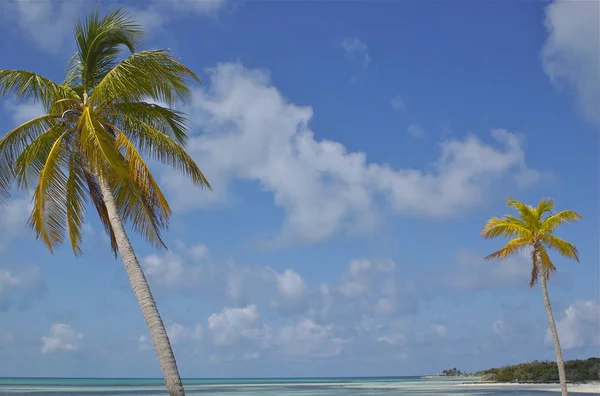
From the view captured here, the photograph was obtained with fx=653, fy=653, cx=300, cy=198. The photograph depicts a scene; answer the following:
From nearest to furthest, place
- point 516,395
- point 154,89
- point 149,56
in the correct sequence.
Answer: point 149,56, point 154,89, point 516,395

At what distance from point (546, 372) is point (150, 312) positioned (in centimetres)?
5335

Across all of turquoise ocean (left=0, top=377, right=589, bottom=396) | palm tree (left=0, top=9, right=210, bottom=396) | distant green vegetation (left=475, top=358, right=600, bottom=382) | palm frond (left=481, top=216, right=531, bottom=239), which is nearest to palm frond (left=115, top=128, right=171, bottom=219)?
palm tree (left=0, top=9, right=210, bottom=396)

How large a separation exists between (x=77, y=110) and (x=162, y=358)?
6.21 m

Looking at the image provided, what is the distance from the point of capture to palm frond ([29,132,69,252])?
13.9 meters

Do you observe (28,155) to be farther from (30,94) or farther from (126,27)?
(126,27)

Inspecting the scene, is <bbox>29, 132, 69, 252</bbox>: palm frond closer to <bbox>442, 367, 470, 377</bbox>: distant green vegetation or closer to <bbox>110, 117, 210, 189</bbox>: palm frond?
<bbox>110, 117, 210, 189</bbox>: palm frond

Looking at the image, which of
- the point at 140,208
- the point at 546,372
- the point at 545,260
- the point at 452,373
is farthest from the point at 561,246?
the point at 452,373

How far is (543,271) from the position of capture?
2655cm

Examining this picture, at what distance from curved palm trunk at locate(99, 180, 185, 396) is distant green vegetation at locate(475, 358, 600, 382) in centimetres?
4835

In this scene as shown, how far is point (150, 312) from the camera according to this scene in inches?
483

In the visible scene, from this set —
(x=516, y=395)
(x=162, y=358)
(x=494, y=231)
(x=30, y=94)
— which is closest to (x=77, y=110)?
(x=30, y=94)

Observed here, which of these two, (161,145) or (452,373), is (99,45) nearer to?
(161,145)

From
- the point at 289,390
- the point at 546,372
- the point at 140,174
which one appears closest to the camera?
the point at 140,174

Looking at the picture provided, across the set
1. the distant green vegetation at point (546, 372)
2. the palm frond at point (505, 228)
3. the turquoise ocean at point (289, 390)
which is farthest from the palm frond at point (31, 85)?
the distant green vegetation at point (546, 372)
